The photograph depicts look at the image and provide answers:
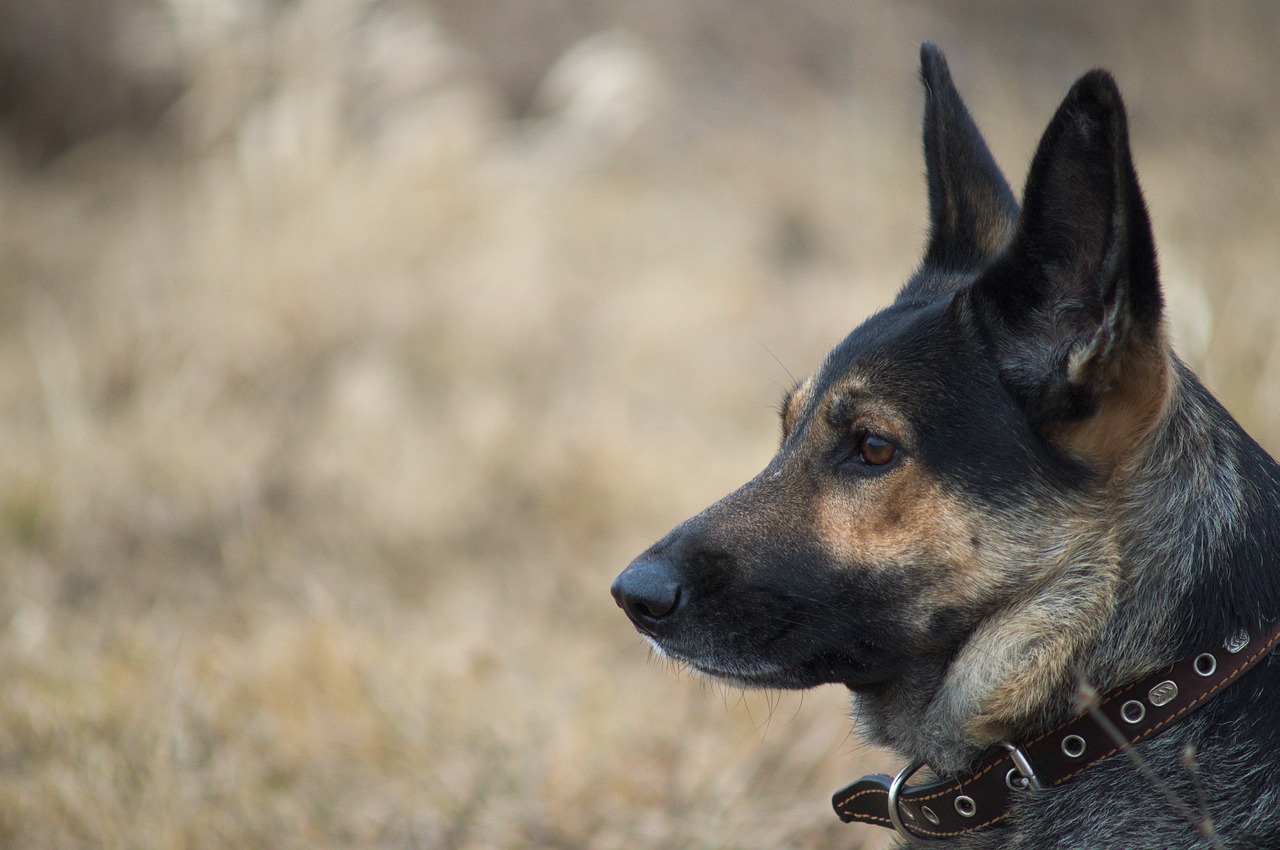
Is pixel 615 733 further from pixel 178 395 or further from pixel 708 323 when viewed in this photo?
pixel 708 323

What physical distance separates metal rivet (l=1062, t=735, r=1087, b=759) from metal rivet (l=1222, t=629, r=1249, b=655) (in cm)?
34

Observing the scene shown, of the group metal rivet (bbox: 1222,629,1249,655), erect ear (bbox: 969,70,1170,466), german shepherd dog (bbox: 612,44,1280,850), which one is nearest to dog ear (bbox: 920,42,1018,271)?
german shepherd dog (bbox: 612,44,1280,850)

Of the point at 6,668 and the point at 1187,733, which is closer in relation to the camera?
the point at 1187,733

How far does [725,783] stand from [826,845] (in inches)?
14.4

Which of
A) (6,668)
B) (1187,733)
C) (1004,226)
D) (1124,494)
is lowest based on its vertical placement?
(6,668)

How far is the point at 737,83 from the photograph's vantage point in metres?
13.0

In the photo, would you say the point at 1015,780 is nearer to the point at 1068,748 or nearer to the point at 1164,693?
the point at 1068,748

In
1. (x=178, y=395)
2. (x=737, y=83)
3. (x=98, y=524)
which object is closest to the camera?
(x=98, y=524)

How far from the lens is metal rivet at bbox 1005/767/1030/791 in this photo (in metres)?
2.27

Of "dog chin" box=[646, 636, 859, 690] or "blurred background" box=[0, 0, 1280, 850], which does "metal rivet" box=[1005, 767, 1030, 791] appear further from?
"blurred background" box=[0, 0, 1280, 850]

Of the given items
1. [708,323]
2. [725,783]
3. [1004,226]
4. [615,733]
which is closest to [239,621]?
[615,733]

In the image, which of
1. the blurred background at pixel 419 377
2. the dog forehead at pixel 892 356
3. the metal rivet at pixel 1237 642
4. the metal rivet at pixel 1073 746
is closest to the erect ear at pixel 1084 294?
the dog forehead at pixel 892 356

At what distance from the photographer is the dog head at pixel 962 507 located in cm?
221

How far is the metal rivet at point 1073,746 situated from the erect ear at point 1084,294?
59 centimetres
